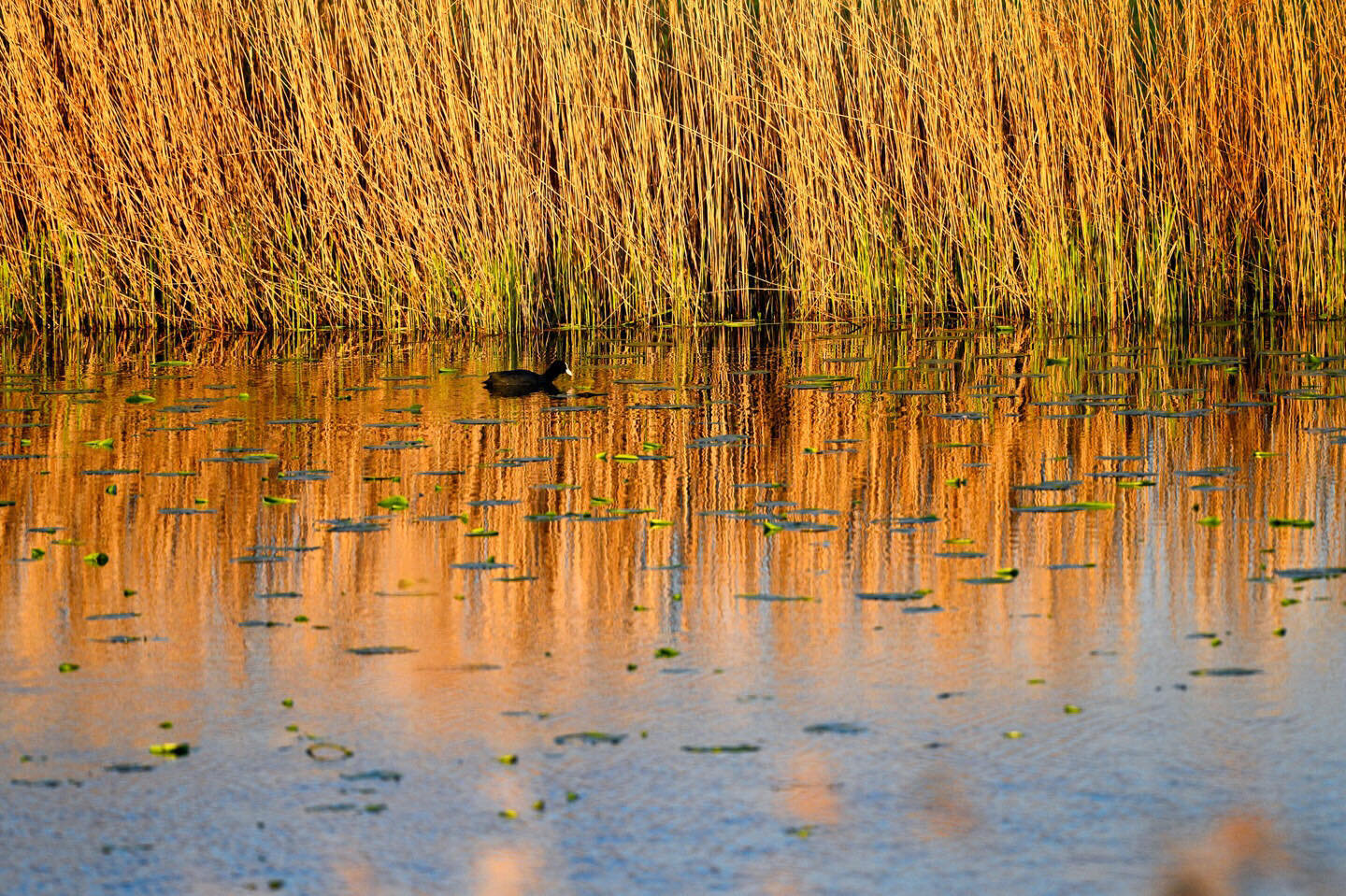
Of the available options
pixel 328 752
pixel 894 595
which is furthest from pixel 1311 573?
pixel 328 752

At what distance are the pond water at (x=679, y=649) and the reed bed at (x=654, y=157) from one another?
293 cm

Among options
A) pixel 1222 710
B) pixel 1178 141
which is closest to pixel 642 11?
pixel 1178 141

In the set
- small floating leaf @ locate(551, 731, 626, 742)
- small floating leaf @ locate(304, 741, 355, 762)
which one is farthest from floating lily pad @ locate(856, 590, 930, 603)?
small floating leaf @ locate(304, 741, 355, 762)

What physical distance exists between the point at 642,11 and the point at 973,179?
1.97 m

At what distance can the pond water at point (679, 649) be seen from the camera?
311 cm

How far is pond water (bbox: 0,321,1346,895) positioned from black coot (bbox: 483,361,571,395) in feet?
1.75

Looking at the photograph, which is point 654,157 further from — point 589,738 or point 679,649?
point 589,738

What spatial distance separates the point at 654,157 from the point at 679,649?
691cm

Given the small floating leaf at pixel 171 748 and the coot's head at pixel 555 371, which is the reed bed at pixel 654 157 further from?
the small floating leaf at pixel 171 748

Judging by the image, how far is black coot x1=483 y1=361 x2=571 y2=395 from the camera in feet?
26.9

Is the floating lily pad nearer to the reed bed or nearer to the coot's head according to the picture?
the coot's head

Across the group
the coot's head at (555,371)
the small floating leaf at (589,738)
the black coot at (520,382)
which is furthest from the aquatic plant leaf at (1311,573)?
the coot's head at (555,371)

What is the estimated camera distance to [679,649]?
4152 mm

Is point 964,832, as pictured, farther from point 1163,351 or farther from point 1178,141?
point 1178,141
